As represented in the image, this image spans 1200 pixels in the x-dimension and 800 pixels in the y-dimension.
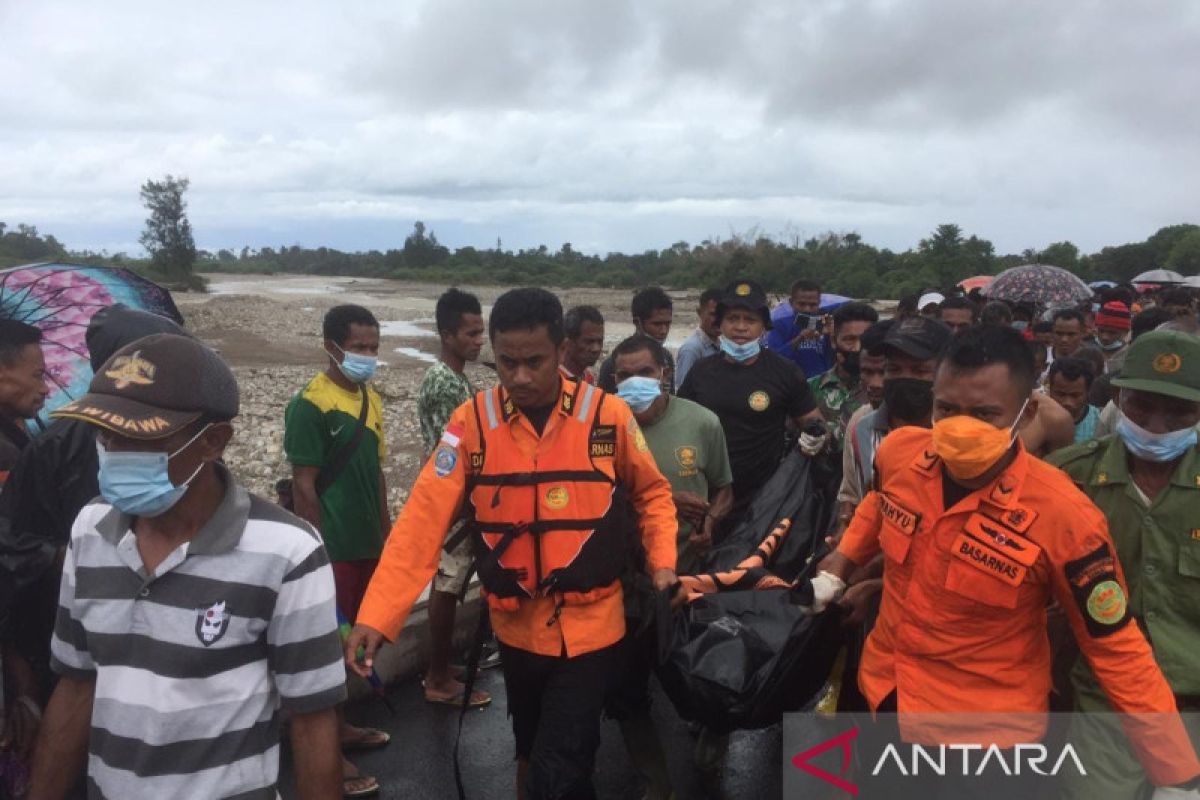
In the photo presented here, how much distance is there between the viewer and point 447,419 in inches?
159

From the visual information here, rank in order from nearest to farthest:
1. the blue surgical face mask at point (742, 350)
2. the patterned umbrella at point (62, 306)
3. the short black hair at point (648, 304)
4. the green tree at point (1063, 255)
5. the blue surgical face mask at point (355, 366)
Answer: the patterned umbrella at point (62, 306)
the blue surgical face mask at point (355, 366)
the blue surgical face mask at point (742, 350)
the short black hair at point (648, 304)
the green tree at point (1063, 255)

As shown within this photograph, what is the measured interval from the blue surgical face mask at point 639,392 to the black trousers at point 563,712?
1.12 meters

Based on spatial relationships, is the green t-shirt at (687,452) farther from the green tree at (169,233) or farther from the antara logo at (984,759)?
the green tree at (169,233)

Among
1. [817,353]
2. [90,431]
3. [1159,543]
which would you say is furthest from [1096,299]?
[90,431]

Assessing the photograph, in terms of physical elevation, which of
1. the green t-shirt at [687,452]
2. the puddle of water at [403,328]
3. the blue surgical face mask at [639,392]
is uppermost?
the blue surgical face mask at [639,392]

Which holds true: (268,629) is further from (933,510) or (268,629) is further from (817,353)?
(817,353)

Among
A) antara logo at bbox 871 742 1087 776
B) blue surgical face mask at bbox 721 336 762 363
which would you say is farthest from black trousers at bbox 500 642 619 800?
blue surgical face mask at bbox 721 336 762 363

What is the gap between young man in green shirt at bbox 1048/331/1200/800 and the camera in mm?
2184

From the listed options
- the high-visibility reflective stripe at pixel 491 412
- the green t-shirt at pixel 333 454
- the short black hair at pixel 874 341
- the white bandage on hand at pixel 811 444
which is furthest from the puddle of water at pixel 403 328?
the high-visibility reflective stripe at pixel 491 412

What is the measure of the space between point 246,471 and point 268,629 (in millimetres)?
7827

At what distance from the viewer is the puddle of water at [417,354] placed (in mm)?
19644

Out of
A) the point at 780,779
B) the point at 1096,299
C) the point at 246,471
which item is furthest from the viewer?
the point at 1096,299

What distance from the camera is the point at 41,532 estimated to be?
2.45 meters

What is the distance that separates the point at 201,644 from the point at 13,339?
1.62m
